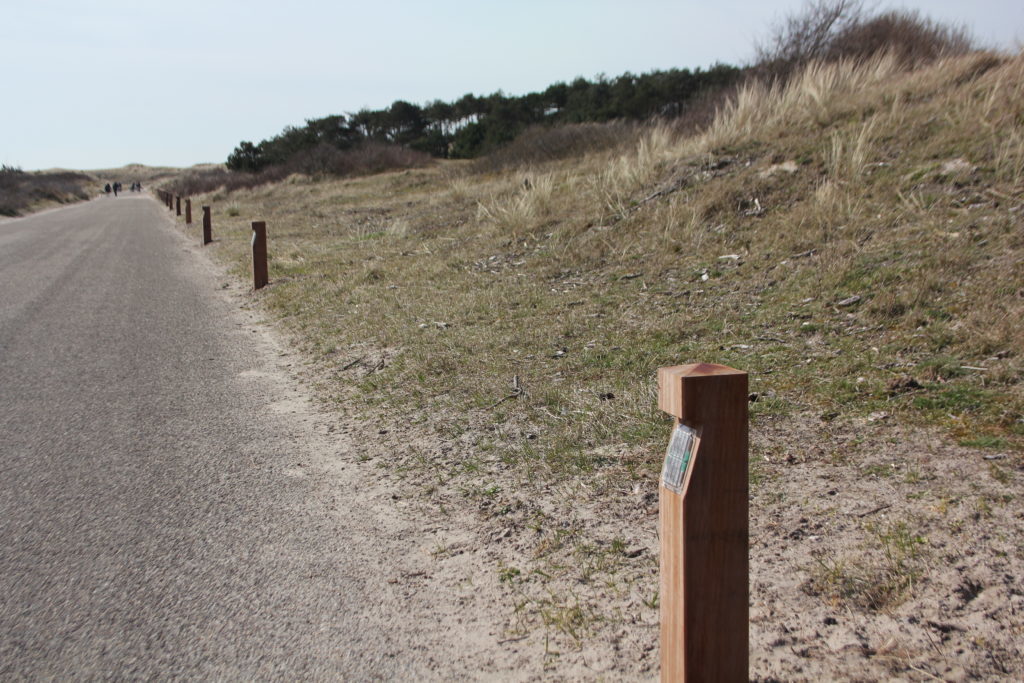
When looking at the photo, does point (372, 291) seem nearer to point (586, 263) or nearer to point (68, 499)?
point (586, 263)

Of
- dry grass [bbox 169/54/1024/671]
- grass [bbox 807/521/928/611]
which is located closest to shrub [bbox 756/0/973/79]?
dry grass [bbox 169/54/1024/671]

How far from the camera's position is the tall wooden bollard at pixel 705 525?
6.72 feet

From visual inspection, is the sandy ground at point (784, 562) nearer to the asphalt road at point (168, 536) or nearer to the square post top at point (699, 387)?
the asphalt road at point (168, 536)

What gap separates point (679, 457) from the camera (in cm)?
213

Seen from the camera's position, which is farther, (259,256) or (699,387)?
(259,256)

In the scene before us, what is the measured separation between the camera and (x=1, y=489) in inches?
167

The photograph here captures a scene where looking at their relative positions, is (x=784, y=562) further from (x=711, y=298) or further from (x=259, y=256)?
(x=259, y=256)

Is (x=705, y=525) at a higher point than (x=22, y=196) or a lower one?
lower

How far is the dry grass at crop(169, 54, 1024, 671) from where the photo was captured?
14.3ft

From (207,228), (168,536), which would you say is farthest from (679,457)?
(207,228)

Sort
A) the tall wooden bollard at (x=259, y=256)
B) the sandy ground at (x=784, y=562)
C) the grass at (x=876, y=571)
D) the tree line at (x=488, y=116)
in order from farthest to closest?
1. the tree line at (x=488, y=116)
2. the tall wooden bollard at (x=259, y=256)
3. the grass at (x=876, y=571)
4. the sandy ground at (x=784, y=562)

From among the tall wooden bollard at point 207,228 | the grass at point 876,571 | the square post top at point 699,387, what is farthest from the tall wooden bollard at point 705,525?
the tall wooden bollard at point 207,228

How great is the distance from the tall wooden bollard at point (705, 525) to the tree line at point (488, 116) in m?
21.5

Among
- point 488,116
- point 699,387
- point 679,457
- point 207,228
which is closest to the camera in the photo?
point 699,387
